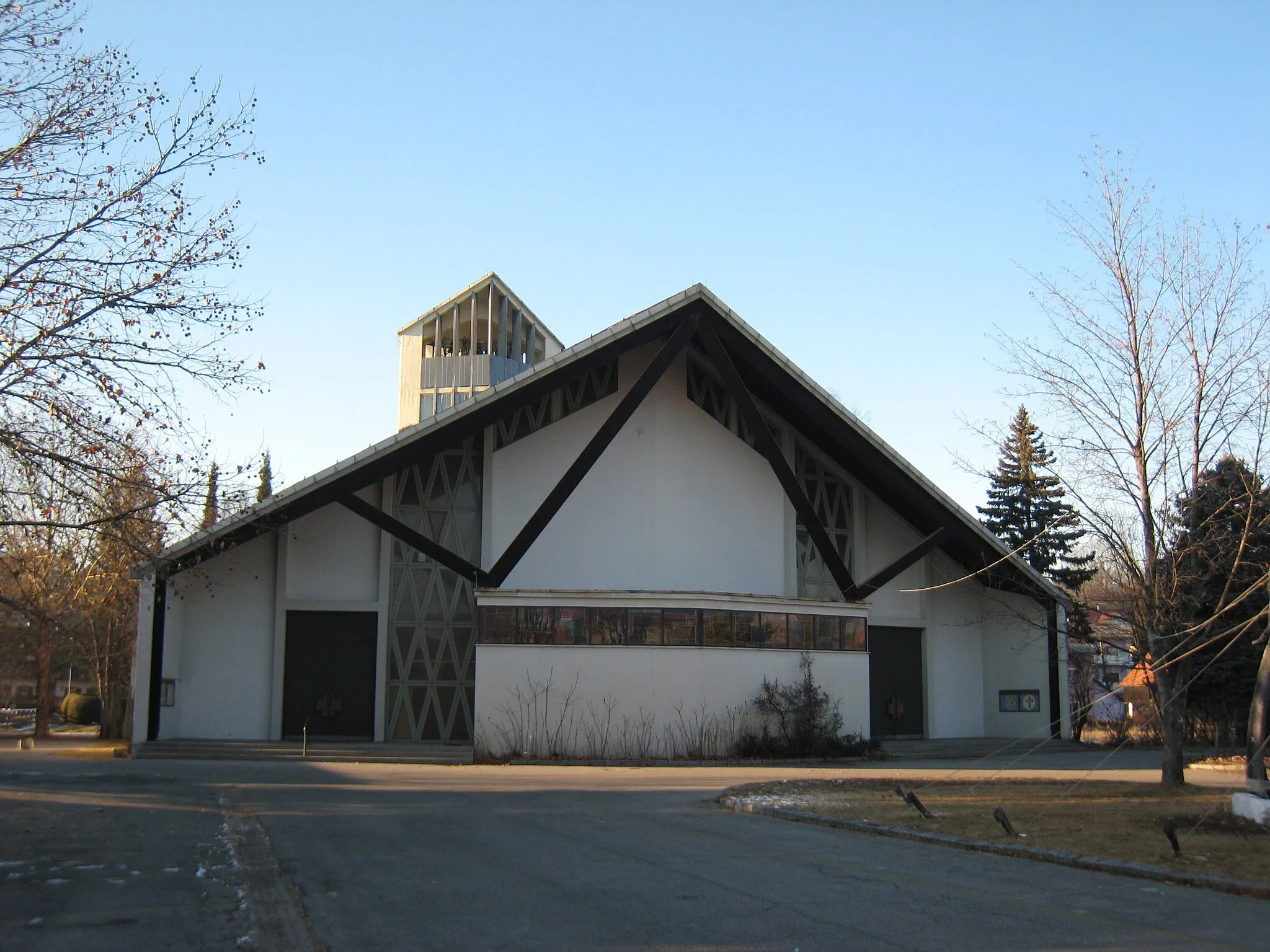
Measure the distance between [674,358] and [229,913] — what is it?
1897 cm

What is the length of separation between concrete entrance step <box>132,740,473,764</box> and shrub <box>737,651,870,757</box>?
6.23 m

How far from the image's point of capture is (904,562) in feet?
93.9

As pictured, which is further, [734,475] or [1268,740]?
[734,475]

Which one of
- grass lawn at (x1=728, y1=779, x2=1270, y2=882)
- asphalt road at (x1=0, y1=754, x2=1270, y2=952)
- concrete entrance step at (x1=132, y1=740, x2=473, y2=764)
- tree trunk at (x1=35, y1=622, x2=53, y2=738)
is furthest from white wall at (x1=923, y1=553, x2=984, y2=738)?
tree trunk at (x1=35, y1=622, x2=53, y2=738)

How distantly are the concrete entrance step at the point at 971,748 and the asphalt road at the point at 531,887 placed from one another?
1403cm

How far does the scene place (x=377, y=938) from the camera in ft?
23.2

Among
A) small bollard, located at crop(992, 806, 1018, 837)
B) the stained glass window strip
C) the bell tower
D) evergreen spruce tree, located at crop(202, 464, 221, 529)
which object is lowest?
small bollard, located at crop(992, 806, 1018, 837)

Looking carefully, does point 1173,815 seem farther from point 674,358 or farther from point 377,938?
point 674,358

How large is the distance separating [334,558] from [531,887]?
19.2 m

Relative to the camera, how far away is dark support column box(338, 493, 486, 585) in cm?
2406

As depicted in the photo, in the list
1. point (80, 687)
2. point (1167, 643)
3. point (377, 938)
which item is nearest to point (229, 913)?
point (377, 938)

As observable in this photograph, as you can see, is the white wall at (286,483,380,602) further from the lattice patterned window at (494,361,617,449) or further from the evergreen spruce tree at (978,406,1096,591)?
the evergreen spruce tree at (978,406,1096,591)

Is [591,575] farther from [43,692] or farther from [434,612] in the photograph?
[43,692]

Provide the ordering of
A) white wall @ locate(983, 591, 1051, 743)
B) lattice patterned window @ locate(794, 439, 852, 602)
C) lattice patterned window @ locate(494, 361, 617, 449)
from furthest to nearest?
white wall @ locate(983, 591, 1051, 743) → lattice patterned window @ locate(794, 439, 852, 602) → lattice patterned window @ locate(494, 361, 617, 449)
